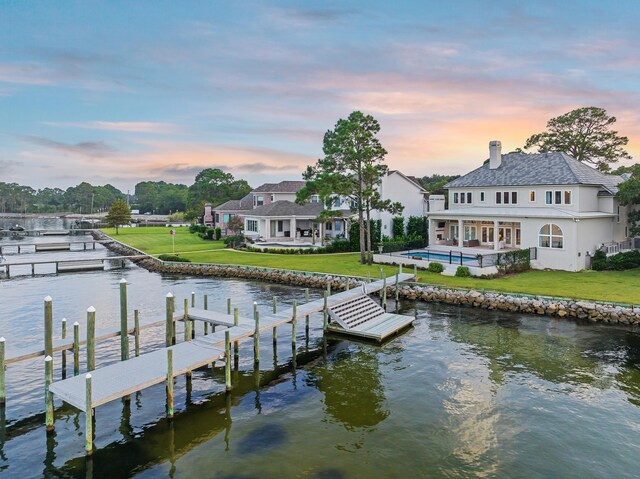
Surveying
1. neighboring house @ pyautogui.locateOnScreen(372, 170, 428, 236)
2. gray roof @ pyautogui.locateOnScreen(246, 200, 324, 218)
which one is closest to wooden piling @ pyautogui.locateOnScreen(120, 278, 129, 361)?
neighboring house @ pyautogui.locateOnScreen(372, 170, 428, 236)

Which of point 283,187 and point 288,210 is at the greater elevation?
point 283,187

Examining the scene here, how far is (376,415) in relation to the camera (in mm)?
15219

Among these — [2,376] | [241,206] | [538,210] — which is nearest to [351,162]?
[538,210]

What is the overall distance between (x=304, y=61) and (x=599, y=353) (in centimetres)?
2798

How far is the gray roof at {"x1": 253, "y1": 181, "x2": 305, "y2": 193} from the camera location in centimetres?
7362

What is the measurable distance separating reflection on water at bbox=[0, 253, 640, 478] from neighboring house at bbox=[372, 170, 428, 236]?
29351mm

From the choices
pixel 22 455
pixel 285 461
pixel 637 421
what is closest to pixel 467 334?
pixel 637 421

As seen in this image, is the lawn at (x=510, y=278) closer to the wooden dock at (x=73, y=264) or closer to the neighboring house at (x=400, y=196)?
the neighboring house at (x=400, y=196)

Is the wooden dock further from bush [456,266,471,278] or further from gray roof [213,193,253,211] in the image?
bush [456,266,471,278]

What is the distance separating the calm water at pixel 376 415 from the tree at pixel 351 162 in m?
20.2

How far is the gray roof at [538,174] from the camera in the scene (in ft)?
129

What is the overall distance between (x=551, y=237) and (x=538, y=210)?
122 inches

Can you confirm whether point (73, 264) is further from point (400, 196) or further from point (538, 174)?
point (538, 174)

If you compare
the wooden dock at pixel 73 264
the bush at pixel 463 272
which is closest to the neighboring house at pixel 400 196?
the bush at pixel 463 272
